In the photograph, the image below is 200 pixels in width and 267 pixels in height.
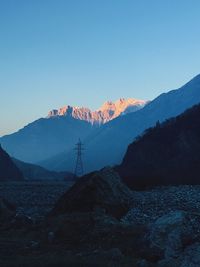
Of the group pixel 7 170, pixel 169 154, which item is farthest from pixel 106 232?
pixel 7 170

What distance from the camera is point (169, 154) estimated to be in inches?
4092

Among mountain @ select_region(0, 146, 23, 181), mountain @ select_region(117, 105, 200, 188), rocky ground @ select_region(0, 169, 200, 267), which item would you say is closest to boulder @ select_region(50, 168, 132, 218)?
rocky ground @ select_region(0, 169, 200, 267)

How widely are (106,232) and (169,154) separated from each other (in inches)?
2945

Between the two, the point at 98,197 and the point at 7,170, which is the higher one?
the point at 7,170

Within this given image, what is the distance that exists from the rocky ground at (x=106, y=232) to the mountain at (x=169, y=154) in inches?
1361

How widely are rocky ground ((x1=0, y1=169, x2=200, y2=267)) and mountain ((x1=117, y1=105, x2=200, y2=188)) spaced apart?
113 ft

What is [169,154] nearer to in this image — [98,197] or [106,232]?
[98,197]

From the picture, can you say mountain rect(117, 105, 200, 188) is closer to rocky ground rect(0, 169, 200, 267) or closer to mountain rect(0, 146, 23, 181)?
rocky ground rect(0, 169, 200, 267)

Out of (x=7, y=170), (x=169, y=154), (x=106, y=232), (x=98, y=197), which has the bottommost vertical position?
(x=106, y=232)

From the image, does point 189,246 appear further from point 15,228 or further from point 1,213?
point 1,213

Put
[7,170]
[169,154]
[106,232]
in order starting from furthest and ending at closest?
[7,170] → [169,154] → [106,232]

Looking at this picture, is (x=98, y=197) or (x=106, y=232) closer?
(x=106, y=232)


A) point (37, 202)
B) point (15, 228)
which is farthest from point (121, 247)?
point (37, 202)

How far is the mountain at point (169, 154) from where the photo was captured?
87.8m
